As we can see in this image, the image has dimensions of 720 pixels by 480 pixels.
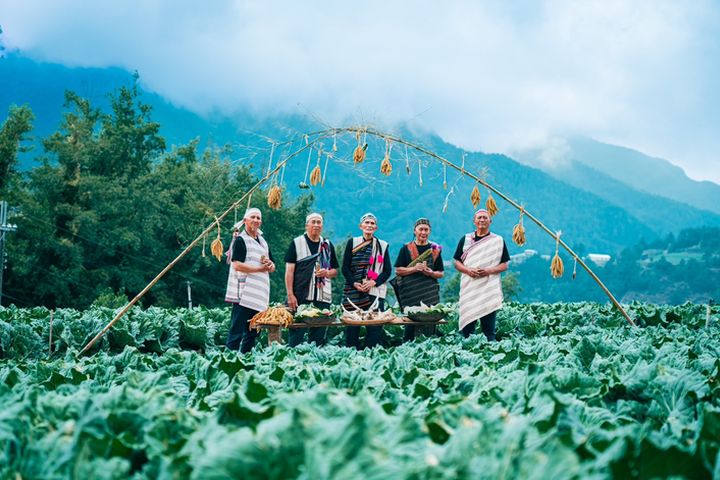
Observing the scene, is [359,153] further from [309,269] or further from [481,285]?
[481,285]

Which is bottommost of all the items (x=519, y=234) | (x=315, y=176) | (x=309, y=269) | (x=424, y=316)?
(x=424, y=316)

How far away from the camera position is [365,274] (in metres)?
8.38

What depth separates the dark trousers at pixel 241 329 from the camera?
305 inches

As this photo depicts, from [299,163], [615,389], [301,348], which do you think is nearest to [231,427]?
[615,389]

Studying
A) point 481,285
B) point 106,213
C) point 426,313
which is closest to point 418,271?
point 426,313

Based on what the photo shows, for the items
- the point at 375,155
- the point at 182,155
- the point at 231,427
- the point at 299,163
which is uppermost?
the point at 299,163

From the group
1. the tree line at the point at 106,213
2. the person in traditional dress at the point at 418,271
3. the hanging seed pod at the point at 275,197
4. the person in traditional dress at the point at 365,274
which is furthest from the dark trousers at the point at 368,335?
the tree line at the point at 106,213

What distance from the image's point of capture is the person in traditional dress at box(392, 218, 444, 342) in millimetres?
8383

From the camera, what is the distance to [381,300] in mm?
8594

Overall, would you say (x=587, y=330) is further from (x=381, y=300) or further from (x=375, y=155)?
(x=375, y=155)

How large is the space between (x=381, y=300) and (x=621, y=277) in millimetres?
112876

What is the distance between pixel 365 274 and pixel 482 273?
1.43 m

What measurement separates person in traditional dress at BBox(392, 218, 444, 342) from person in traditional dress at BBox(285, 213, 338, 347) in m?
0.89

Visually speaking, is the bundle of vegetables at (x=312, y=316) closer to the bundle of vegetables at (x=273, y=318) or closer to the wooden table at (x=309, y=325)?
the wooden table at (x=309, y=325)
